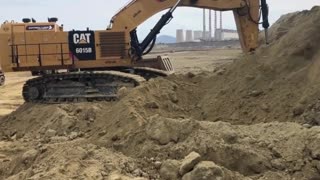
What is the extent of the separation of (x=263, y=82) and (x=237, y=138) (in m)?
3.75

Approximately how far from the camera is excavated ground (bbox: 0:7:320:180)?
23.4ft

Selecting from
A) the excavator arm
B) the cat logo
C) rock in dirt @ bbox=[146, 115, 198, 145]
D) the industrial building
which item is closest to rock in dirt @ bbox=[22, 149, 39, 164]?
rock in dirt @ bbox=[146, 115, 198, 145]

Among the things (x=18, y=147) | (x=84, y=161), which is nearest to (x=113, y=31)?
(x=18, y=147)

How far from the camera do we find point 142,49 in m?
16.3

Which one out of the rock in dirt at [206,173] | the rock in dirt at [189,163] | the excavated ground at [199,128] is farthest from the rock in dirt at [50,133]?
the rock in dirt at [206,173]

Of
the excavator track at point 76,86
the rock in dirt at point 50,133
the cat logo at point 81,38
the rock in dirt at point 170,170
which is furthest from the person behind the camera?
the cat logo at point 81,38

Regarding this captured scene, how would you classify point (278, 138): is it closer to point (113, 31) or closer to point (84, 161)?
point (84, 161)

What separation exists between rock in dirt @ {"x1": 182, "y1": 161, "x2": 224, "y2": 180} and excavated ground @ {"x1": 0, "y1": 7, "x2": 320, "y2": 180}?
1 centimetres

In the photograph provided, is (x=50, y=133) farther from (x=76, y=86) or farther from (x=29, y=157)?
(x=76, y=86)

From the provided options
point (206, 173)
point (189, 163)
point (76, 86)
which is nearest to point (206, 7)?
point (76, 86)

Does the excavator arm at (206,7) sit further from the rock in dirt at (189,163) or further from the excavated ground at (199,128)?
the rock in dirt at (189,163)

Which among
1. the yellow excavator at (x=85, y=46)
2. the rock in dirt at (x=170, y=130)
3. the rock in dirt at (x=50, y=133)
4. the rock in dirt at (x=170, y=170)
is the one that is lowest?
the rock in dirt at (x=50, y=133)

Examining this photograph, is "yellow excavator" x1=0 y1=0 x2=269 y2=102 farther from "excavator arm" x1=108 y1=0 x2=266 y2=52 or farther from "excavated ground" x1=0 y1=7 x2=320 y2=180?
"excavated ground" x1=0 y1=7 x2=320 y2=180

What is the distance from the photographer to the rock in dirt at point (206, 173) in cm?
657
